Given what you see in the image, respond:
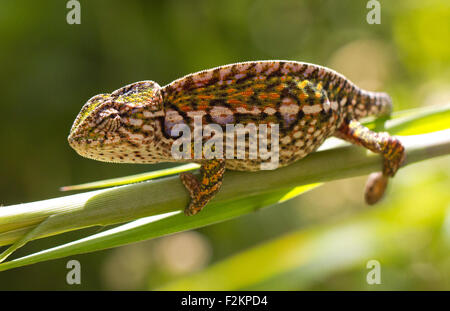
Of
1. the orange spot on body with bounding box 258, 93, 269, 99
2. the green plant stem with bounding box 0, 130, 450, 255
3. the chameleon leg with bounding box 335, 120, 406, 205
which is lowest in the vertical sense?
the green plant stem with bounding box 0, 130, 450, 255

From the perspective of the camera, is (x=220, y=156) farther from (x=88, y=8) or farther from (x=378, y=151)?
(x=88, y=8)

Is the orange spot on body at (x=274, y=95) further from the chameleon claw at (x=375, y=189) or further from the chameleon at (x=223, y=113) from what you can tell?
the chameleon claw at (x=375, y=189)

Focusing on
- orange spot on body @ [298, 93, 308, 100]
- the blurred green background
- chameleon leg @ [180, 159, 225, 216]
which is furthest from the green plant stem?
the blurred green background

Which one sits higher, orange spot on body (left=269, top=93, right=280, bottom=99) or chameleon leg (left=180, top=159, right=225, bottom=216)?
orange spot on body (left=269, top=93, right=280, bottom=99)

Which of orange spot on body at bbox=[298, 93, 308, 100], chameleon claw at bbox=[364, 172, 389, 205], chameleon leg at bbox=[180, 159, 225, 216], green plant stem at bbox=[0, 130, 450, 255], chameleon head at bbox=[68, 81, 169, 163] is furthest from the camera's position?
chameleon claw at bbox=[364, 172, 389, 205]

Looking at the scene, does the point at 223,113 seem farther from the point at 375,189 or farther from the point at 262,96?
the point at 375,189

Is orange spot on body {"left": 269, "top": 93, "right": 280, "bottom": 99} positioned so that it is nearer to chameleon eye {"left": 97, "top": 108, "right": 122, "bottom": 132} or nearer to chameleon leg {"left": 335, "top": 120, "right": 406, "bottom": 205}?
chameleon leg {"left": 335, "top": 120, "right": 406, "bottom": 205}

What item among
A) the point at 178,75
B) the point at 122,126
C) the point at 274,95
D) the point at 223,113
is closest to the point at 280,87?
the point at 274,95
